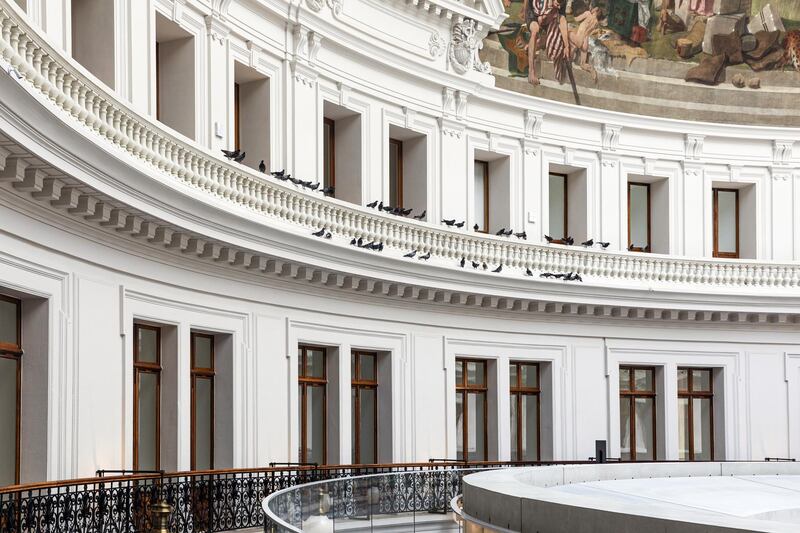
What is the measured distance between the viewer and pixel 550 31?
30.7 meters

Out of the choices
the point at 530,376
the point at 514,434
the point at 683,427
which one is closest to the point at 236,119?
the point at 530,376

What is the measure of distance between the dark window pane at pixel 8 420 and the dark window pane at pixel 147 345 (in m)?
3.67

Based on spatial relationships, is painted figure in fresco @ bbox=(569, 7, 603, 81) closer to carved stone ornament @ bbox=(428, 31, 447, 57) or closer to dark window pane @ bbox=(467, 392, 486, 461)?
carved stone ornament @ bbox=(428, 31, 447, 57)

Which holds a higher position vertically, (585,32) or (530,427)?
(585,32)

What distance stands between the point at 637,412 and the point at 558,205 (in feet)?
18.3

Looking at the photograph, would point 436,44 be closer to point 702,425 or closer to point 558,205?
point 558,205

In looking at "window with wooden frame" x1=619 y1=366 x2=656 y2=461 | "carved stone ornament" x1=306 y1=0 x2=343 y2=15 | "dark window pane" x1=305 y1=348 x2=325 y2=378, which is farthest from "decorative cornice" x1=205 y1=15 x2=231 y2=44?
"window with wooden frame" x1=619 y1=366 x2=656 y2=461

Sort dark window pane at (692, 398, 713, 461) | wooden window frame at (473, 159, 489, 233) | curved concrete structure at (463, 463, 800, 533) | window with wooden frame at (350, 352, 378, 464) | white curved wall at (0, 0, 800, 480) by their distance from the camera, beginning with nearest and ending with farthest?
curved concrete structure at (463, 463, 800, 533) → white curved wall at (0, 0, 800, 480) → window with wooden frame at (350, 352, 378, 464) → wooden window frame at (473, 159, 489, 233) → dark window pane at (692, 398, 713, 461)

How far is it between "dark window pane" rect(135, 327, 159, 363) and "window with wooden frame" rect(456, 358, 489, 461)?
31.7 ft

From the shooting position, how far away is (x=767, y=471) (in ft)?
81.7

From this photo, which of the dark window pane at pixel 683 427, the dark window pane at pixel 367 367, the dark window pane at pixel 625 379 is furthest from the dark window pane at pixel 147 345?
the dark window pane at pixel 683 427

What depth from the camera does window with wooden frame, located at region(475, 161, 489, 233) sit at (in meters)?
30.1

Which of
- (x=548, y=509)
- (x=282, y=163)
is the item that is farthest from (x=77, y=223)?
(x=548, y=509)

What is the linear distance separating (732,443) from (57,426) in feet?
64.4
